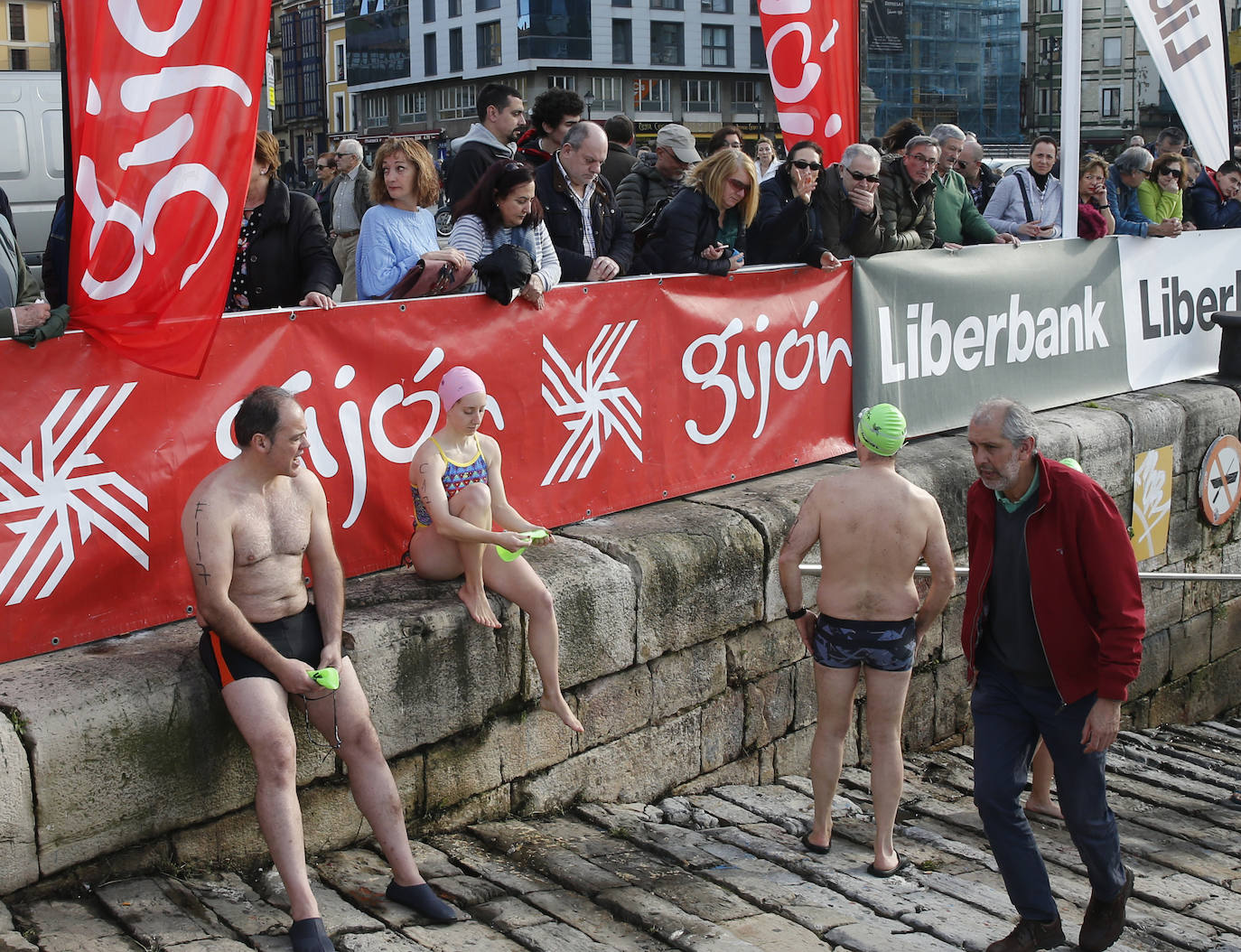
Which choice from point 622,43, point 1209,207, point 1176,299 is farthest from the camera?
point 622,43

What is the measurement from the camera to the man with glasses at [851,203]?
7.17 meters

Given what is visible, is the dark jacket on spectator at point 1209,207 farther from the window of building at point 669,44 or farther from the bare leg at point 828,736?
the window of building at point 669,44

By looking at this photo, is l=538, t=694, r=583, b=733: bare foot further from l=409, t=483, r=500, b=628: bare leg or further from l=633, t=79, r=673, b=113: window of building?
l=633, t=79, r=673, b=113: window of building

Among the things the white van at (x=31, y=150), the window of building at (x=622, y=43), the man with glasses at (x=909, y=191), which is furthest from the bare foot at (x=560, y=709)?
the window of building at (x=622, y=43)

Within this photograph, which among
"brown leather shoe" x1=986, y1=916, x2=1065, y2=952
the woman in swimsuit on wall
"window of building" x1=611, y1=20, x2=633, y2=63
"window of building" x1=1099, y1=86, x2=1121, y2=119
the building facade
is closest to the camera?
"brown leather shoe" x1=986, y1=916, x2=1065, y2=952

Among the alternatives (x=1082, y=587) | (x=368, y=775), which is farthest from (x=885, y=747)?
(x=368, y=775)

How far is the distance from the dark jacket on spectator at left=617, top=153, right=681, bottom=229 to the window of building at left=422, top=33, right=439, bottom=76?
217 feet

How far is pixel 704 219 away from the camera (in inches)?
260

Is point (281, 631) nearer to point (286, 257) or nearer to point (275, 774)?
point (275, 774)

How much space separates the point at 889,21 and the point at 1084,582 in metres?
58.3

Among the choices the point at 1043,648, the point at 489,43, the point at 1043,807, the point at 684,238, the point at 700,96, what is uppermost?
the point at 489,43

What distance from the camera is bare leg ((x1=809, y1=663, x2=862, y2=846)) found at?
5.27 metres

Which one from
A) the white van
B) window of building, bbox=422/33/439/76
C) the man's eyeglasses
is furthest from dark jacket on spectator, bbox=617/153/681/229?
window of building, bbox=422/33/439/76

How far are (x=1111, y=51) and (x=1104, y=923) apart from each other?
7370 centimetres
